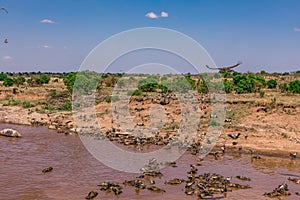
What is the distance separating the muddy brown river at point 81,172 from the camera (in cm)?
1509

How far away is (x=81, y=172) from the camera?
18203 millimetres

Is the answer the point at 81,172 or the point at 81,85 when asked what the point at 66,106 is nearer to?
the point at 81,85

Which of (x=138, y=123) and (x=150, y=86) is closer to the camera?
(x=138, y=123)

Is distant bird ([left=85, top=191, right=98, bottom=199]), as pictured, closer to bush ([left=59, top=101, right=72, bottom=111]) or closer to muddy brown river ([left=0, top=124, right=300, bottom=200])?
muddy brown river ([left=0, top=124, right=300, bottom=200])

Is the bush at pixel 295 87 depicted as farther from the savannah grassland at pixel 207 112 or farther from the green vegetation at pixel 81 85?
the green vegetation at pixel 81 85

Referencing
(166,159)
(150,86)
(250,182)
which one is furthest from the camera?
(150,86)

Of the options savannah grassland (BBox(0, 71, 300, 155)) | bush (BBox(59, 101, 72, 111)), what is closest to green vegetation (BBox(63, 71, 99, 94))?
savannah grassland (BBox(0, 71, 300, 155))

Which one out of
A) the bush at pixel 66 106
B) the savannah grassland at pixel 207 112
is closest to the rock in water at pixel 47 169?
the savannah grassland at pixel 207 112

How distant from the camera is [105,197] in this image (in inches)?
579

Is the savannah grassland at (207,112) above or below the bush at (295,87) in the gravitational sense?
below

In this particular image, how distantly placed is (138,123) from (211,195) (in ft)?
51.9

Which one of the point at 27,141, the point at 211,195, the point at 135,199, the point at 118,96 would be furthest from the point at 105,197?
the point at 118,96

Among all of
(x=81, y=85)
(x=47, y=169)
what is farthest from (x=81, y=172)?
(x=81, y=85)

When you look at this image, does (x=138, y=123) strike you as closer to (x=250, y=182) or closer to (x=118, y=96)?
(x=118, y=96)
